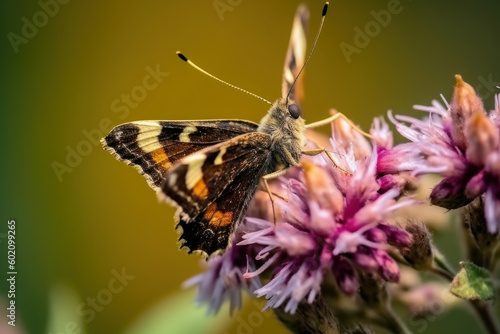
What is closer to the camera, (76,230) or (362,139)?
(362,139)

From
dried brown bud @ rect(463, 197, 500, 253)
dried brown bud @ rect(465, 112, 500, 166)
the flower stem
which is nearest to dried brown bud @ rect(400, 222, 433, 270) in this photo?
dried brown bud @ rect(463, 197, 500, 253)

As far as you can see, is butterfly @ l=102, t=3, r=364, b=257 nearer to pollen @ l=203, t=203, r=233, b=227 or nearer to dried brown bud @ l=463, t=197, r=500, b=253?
pollen @ l=203, t=203, r=233, b=227

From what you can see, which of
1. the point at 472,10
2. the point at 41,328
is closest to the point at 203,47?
the point at 472,10

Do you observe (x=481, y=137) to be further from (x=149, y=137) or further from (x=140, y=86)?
(x=140, y=86)

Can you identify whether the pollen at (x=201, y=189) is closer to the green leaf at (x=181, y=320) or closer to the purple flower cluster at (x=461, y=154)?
the purple flower cluster at (x=461, y=154)

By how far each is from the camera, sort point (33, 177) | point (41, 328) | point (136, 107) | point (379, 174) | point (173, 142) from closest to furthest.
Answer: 1. point (379, 174)
2. point (173, 142)
3. point (41, 328)
4. point (33, 177)
5. point (136, 107)

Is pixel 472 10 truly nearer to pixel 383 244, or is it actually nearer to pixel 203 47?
pixel 203 47

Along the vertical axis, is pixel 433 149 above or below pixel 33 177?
below
